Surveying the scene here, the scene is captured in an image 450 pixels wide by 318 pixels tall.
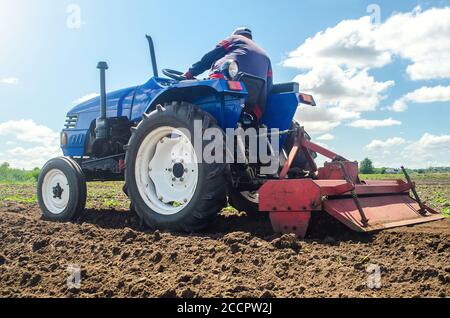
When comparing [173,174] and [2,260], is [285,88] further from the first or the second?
[2,260]

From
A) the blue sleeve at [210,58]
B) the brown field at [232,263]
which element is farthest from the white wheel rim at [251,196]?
the blue sleeve at [210,58]

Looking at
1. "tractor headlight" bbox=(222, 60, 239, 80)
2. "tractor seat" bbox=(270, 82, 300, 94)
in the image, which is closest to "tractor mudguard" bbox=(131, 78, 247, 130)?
"tractor headlight" bbox=(222, 60, 239, 80)

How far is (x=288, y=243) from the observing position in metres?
3.57

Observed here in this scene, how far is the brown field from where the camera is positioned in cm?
276

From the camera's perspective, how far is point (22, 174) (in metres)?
38.4

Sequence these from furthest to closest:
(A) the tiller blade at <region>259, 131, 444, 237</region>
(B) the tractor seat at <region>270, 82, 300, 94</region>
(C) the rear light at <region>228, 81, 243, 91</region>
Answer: (B) the tractor seat at <region>270, 82, 300, 94</region> → (C) the rear light at <region>228, 81, 243, 91</region> → (A) the tiller blade at <region>259, 131, 444, 237</region>

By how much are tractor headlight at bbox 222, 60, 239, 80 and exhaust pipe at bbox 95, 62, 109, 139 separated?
2.20 meters

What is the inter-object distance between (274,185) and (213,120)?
82 cm

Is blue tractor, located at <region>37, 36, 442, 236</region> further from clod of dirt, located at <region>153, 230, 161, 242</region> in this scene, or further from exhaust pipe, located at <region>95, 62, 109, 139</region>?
clod of dirt, located at <region>153, 230, 161, 242</region>

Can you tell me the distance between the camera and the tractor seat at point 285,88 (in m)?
5.34

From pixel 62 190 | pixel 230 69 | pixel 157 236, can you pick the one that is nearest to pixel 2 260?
pixel 157 236

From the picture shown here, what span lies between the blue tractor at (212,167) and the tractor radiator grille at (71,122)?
0.84 m

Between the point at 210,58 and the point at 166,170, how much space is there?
4.19 feet
